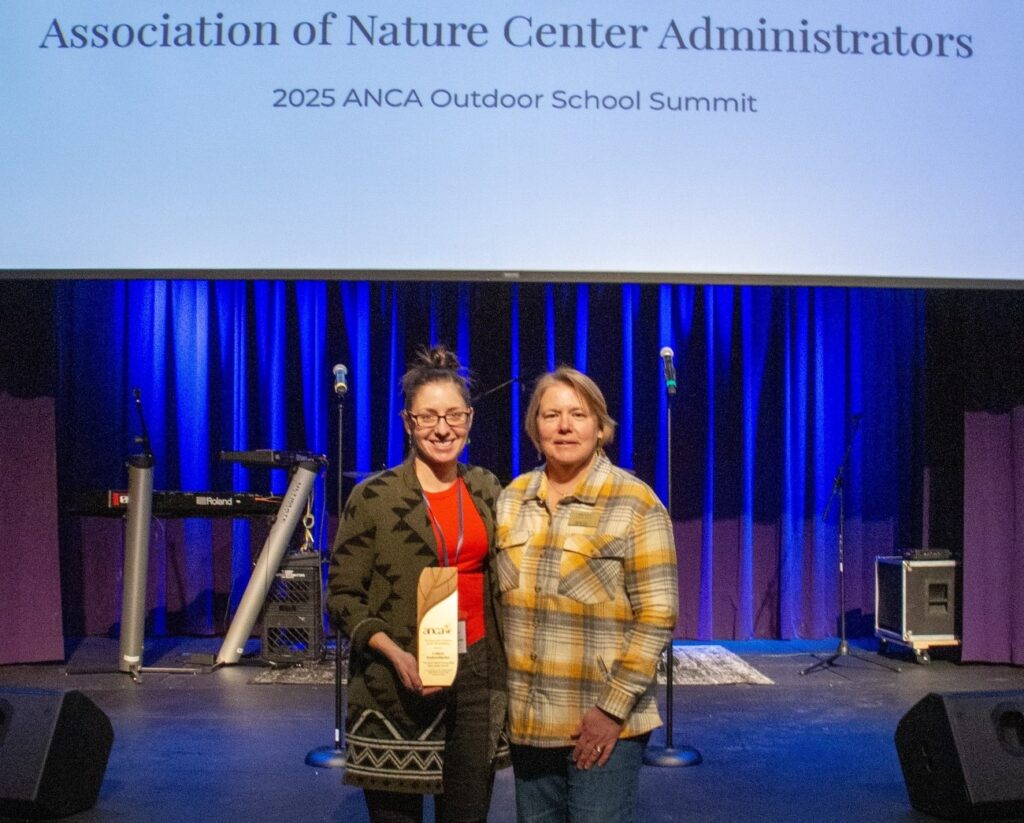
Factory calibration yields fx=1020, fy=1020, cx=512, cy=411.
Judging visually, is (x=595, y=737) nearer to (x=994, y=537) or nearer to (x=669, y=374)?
(x=669, y=374)

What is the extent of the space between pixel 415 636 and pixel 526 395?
4.43 m

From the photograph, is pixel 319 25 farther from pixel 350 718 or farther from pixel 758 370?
pixel 758 370

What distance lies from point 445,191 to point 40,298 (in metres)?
2.81

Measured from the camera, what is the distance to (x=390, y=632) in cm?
196

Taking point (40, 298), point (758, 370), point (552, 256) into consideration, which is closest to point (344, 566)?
point (552, 256)

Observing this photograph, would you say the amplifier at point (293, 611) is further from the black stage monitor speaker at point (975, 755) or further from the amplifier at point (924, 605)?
the black stage monitor speaker at point (975, 755)

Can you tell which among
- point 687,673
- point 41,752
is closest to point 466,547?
point 41,752

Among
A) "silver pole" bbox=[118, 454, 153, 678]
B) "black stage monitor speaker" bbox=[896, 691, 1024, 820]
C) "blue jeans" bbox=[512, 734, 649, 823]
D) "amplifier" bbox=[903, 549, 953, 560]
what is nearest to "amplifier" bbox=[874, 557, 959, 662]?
"amplifier" bbox=[903, 549, 953, 560]

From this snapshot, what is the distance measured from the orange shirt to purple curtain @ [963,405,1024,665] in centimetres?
427

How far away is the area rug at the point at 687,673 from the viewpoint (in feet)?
16.2

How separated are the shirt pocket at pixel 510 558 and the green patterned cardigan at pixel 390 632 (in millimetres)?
79

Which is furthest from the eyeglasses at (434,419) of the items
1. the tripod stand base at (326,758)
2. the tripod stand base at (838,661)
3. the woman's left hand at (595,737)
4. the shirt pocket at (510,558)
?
the tripod stand base at (838,661)

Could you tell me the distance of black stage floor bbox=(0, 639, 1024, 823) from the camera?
316cm

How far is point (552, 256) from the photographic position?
3.95m
